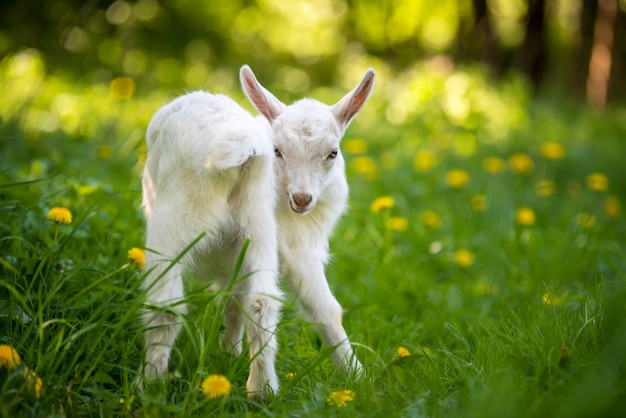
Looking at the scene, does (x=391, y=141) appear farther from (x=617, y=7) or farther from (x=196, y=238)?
(x=617, y=7)

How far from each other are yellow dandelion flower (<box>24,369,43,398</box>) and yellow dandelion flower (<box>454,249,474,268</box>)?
3.00m

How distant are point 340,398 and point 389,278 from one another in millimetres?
1806

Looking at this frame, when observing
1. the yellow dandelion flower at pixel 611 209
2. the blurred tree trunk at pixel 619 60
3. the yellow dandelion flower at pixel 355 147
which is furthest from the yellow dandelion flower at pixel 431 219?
the blurred tree trunk at pixel 619 60

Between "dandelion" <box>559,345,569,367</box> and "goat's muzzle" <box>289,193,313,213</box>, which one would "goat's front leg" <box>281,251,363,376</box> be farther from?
"dandelion" <box>559,345,569,367</box>

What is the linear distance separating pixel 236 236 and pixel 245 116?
1.62ft

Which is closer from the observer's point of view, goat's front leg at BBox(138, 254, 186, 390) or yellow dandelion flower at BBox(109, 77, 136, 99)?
goat's front leg at BBox(138, 254, 186, 390)

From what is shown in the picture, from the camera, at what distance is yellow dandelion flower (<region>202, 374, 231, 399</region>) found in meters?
2.39

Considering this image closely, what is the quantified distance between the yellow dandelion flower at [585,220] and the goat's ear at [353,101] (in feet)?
8.01

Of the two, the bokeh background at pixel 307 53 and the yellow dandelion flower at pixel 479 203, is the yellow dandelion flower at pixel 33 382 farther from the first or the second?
the yellow dandelion flower at pixel 479 203

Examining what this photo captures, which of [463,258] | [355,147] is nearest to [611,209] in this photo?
[463,258]

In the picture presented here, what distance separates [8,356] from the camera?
91.7 inches

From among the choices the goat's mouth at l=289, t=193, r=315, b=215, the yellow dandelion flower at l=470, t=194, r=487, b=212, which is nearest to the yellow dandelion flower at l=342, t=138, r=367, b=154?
the yellow dandelion flower at l=470, t=194, r=487, b=212

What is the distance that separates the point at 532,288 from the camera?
4.27 meters

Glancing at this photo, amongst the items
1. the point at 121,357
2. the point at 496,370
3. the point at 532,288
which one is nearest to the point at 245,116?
the point at 121,357
